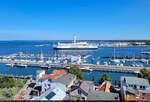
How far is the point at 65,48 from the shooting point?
11800 cm

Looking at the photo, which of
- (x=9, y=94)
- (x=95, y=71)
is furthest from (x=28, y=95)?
(x=95, y=71)

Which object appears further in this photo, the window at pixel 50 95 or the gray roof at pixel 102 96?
the gray roof at pixel 102 96

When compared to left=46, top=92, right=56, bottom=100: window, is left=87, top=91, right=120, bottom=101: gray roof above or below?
below

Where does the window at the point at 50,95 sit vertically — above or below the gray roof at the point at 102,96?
above

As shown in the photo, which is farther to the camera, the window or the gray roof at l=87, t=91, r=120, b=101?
the gray roof at l=87, t=91, r=120, b=101

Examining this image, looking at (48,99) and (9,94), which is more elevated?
(48,99)

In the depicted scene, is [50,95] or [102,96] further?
[102,96]

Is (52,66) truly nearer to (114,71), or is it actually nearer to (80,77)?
(80,77)

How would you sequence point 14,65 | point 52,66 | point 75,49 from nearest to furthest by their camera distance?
point 52,66 → point 14,65 → point 75,49

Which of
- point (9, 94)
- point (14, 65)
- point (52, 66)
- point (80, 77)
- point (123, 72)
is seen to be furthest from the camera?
point (14, 65)

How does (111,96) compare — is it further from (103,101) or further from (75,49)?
(75,49)

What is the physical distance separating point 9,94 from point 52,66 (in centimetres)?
2839

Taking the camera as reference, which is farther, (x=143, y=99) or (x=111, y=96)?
(x=111, y=96)

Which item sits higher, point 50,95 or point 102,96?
point 50,95
